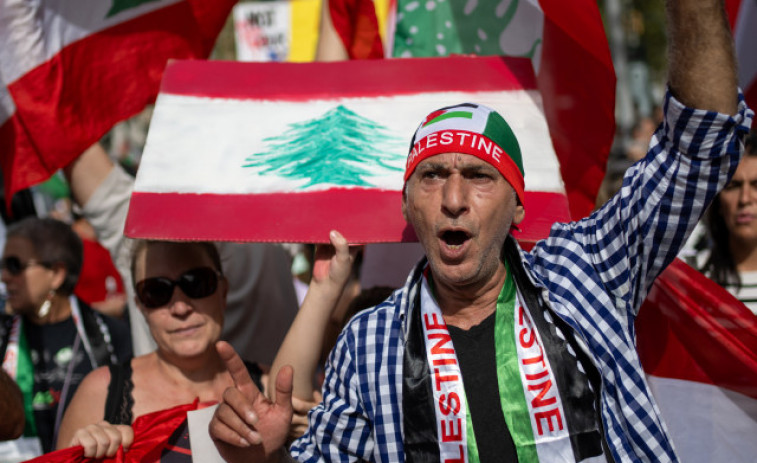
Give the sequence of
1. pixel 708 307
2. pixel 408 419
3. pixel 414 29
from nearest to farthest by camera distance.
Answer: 1. pixel 408 419
2. pixel 708 307
3. pixel 414 29

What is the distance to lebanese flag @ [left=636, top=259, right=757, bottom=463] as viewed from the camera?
2666mm

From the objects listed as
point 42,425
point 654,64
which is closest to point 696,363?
point 42,425

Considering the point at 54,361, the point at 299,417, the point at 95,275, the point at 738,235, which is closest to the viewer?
the point at 299,417

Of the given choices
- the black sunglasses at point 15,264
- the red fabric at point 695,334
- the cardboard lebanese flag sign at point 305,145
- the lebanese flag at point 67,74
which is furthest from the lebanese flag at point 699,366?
the black sunglasses at point 15,264

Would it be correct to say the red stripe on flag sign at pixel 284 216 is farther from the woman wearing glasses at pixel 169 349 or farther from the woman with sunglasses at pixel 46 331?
the woman with sunglasses at pixel 46 331

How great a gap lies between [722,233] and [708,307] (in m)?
1.13

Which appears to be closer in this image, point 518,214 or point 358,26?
point 518,214

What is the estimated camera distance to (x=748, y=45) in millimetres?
3352

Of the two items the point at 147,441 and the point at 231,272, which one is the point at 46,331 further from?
the point at 147,441

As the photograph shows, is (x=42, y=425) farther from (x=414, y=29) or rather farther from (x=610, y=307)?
(x=610, y=307)

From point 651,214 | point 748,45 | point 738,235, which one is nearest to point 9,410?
point 651,214

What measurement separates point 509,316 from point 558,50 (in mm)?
1300

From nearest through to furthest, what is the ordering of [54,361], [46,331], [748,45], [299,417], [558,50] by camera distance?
[299,417] → [558,50] → [748,45] → [54,361] → [46,331]

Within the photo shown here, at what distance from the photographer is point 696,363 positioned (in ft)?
8.89
